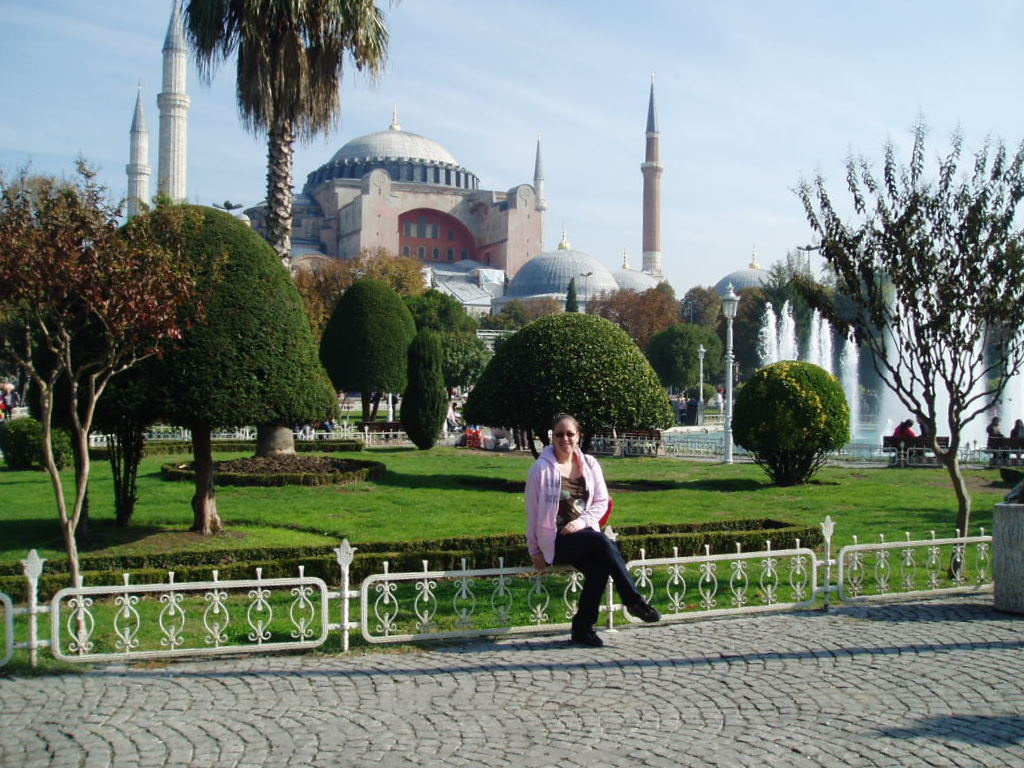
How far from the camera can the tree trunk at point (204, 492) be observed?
9695 mm

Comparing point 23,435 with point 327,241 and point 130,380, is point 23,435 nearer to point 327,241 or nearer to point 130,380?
point 130,380

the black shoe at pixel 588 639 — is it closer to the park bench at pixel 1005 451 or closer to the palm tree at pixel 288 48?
the palm tree at pixel 288 48

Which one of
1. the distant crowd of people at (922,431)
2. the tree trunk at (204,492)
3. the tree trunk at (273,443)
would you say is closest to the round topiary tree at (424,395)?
the tree trunk at (273,443)

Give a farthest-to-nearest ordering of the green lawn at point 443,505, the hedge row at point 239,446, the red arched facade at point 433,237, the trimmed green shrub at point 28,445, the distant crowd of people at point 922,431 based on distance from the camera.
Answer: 1. the red arched facade at point 433,237
2. the hedge row at point 239,446
3. the distant crowd of people at point 922,431
4. the trimmed green shrub at point 28,445
5. the green lawn at point 443,505

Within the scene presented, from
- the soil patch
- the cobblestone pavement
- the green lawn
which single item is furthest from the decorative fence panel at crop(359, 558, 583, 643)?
the soil patch

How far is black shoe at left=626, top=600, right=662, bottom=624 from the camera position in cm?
575

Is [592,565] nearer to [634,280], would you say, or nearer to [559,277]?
[559,277]

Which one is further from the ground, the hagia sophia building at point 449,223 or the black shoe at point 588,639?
the hagia sophia building at point 449,223

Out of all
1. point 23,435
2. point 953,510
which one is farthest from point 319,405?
point 23,435

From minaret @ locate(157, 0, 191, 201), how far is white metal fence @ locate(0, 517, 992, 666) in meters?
59.4

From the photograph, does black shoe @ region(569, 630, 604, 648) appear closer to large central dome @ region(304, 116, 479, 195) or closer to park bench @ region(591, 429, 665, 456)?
park bench @ region(591, 429, 665, 456)

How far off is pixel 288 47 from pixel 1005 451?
588 inches

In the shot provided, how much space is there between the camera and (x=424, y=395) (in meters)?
23.0

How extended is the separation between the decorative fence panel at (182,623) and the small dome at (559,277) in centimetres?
8038
